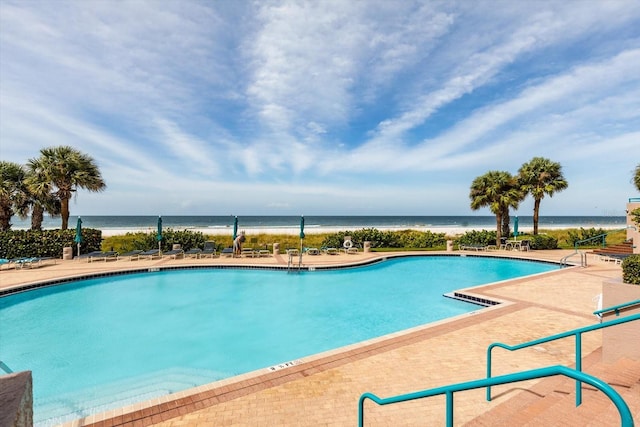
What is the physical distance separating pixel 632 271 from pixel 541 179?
24369 mm

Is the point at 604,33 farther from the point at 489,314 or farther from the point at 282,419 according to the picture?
the point at 282,419

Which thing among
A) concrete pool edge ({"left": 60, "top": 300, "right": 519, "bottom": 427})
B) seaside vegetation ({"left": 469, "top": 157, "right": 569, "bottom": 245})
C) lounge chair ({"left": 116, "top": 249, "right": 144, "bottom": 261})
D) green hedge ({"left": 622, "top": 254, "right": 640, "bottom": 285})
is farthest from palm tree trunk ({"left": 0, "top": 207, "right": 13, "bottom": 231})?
seaside vegetation ({"left": 469, "top": 157, "right": 569, "bottom": 245})

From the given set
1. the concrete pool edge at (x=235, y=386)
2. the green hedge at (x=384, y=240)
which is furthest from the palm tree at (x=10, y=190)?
the concrete pool edge at (x=235, y=386)

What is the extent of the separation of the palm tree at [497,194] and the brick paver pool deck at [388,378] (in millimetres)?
16640

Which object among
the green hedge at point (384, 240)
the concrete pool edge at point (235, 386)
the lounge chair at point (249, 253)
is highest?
the green hedge at point (384, 240)

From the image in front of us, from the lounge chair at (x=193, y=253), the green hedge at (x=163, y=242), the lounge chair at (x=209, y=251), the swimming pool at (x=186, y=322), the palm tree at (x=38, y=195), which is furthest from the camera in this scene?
the green hedge at (x=163, y=242)

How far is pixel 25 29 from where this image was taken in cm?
989

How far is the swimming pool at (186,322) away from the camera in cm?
680

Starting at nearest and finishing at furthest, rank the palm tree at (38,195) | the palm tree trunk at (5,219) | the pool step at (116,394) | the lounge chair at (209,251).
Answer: the pool step at (116,394) → the palm tree at (38,195) → the palm tree trunk at (5,219) → the lounge chair at (209,251)

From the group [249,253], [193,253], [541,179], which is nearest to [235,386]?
[249,253]

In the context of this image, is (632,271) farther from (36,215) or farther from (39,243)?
(36,215)

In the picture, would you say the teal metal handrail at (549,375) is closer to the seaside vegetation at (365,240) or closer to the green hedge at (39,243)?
the seaside vegetation at (365,240)

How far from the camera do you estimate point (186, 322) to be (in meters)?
10.3

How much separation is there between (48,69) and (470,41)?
56.0 feet
